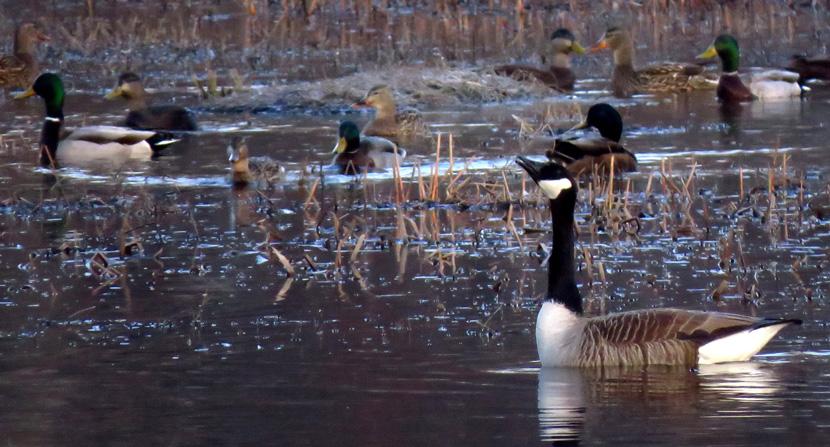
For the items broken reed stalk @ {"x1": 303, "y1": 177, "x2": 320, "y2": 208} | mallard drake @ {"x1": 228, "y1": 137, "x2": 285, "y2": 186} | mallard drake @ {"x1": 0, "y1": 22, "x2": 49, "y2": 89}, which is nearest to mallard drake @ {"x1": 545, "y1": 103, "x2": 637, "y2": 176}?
mallard drake @ {"x1": 228, "y1": 137, "x2": 285, "y2": 186}

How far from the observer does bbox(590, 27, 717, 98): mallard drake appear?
76.7 ft

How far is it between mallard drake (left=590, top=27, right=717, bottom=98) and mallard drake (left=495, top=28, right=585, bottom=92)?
67 centimetres

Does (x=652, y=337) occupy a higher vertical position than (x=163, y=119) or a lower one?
lower

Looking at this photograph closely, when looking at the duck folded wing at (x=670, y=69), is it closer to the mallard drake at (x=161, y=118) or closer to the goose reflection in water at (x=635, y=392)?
the mallard drake at (x=161, y=118)

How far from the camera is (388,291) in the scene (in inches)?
400

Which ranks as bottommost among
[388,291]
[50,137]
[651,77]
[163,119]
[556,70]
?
[388,291]

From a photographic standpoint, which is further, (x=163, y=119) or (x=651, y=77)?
(x=651, y=77)

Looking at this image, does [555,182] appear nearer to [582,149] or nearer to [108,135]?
[582,149]

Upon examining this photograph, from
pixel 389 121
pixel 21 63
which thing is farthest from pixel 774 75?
pixel 21 63

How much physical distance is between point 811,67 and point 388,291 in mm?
14513

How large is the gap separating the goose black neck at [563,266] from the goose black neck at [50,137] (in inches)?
381

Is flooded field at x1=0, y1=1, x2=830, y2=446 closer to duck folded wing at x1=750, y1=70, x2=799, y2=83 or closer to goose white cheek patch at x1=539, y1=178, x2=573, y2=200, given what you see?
goose white cheek patch at x1=539, y1=178, x2=573, y2=200

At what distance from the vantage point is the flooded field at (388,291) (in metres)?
7.26

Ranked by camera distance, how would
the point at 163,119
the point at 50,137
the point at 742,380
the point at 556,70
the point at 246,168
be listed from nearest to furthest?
the point at 742,380 < the point at 246,168 < the point at 50,137 < the point at 163,119 < the point at 556,70
